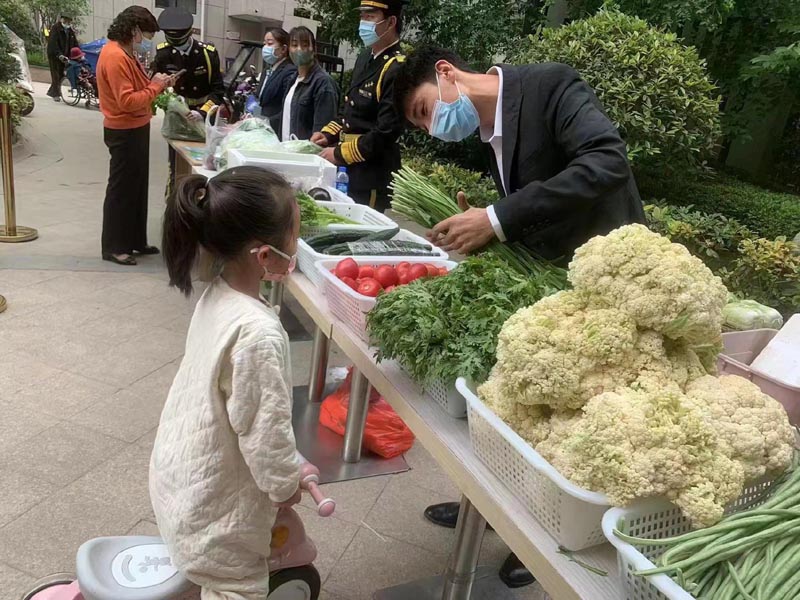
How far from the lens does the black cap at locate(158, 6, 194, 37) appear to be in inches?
233

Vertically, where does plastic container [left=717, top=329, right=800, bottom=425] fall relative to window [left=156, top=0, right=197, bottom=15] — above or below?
below

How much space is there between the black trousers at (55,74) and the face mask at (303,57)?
13801 millimetres

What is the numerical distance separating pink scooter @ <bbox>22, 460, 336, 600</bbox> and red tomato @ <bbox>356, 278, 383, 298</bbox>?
2.00 feet

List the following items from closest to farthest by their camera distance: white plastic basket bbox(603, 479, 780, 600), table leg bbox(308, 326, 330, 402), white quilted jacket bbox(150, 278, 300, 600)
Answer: white plastic basket bbox(603, 479, 780, 600) < white quilted jacket bbox(150, 278, 300, 600) < table leg bbox(308, 326, 330, 402)

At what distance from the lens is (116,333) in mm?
4230

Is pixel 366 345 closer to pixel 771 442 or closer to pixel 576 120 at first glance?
pixel 576 120

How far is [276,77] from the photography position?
5.89 metres

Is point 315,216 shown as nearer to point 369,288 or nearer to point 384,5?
point 369,288

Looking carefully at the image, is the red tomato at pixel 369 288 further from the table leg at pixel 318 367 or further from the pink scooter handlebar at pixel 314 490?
the table leg at pixel 318 367

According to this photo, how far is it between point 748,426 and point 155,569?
1.50 m

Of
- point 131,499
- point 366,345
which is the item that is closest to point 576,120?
point 366,345

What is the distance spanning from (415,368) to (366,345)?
15.2 inches

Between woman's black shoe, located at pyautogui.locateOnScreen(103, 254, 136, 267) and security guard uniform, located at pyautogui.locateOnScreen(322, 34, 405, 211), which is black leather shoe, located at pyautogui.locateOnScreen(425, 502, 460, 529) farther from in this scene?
woman's black shoe, located at pyautogui.locateOnScreen(103, 254, 136, 267)

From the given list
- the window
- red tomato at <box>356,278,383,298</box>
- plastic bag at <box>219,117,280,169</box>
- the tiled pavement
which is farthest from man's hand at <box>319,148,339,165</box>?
the window
